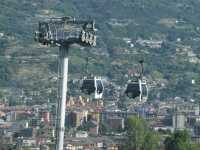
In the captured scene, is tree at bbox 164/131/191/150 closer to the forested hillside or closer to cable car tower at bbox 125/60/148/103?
cable car tower at bbox 125/60/148/103

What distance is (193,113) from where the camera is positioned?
13212 centimetres

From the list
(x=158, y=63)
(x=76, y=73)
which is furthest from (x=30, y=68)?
(x=158, y=63)

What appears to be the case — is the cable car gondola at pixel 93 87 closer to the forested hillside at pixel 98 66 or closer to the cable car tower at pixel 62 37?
the cable car tower at pixel 62 37

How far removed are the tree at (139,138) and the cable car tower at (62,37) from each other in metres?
35.3

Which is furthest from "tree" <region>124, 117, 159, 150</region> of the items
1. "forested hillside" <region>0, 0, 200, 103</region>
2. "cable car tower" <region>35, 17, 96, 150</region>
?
"forested hillside" <region>0, 0, 200, 103</region>

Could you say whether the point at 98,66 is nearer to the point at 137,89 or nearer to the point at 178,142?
the point at 178,142

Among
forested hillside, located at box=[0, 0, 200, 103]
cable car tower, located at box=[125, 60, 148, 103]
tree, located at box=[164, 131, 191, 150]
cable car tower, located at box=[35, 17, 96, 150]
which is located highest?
forested hillside, located at box=[0, 0, 200, 103]

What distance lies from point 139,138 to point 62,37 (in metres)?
40.2

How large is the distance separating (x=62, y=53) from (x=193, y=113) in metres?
107

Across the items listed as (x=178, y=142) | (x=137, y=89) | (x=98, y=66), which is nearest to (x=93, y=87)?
(x=137, y=89)

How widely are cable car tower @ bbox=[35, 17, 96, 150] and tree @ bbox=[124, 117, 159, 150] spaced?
1390 inches

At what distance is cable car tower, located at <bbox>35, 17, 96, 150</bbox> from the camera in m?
25.2

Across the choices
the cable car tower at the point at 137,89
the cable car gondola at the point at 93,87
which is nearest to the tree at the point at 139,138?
the cable car tower at the point at 137,89

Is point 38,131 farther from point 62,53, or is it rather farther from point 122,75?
point 62,53
